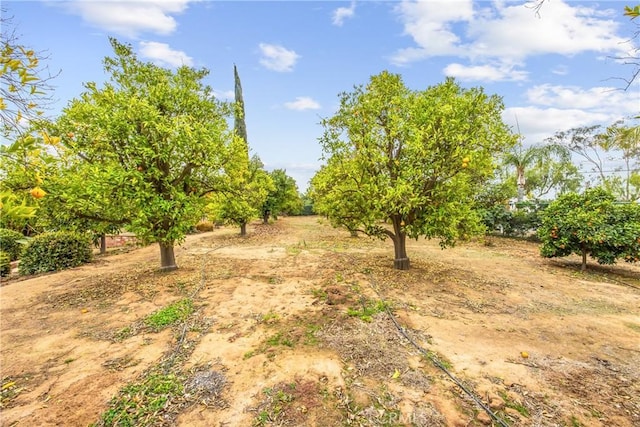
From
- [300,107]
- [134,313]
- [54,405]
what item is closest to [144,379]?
[54,405]

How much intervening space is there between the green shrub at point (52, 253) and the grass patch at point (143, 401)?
801 cm

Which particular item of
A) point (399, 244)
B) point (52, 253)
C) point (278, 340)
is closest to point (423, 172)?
point (399, 244)

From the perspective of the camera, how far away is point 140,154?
6.26 metres

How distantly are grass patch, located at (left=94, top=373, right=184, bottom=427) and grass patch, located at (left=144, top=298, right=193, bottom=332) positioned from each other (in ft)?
4.75

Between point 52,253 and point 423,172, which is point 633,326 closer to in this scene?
point 423,172

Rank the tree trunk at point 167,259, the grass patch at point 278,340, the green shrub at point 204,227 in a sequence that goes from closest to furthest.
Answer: the grass patch at point 278,340 → the tree trunk at point 167,259 → the green shrub at point 204,227

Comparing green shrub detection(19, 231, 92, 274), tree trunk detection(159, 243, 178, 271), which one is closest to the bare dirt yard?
tree trunk detection(159, 243, 178, 271)

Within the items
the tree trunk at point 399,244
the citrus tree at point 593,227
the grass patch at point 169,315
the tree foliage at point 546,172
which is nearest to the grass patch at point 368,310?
the tree trunk at point 399,244

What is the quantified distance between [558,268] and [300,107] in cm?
1352

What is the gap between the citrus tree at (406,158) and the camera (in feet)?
21.4

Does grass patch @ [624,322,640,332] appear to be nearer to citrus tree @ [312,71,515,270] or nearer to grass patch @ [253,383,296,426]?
citrus tree @ [312,71,515,270]

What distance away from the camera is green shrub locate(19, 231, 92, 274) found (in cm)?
855

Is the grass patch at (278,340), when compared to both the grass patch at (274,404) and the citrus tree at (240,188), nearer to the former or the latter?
the grass patch at (274,404)

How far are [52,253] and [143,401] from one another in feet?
27.8
